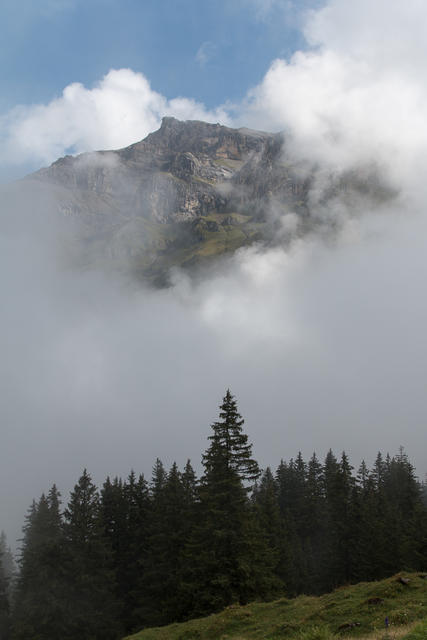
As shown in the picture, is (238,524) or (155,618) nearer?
(238,524)

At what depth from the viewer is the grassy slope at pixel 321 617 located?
58.9 ft

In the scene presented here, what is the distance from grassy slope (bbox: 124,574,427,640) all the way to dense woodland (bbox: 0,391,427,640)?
5.68 metres

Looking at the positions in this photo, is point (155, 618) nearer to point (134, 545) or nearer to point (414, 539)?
point (134, 545)

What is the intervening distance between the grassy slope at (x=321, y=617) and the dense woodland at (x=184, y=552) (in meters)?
5.68

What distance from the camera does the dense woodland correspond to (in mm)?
33062

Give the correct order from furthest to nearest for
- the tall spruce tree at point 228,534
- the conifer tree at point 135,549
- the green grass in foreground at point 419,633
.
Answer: the conifer tree at point 135,549
the tall spruce tree at point 228,534
the green grass in foreground at point 419,633

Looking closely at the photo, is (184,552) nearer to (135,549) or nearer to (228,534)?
(228,534)

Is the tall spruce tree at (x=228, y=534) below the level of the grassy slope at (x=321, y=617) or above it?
above

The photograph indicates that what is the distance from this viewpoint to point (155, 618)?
1518 inches

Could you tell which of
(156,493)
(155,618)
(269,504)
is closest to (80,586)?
(155,618)

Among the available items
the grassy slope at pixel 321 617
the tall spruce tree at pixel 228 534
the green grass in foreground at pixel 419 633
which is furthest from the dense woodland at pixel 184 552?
the green grass in foreground at pixel 419 633

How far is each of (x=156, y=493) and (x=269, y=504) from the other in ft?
49.9

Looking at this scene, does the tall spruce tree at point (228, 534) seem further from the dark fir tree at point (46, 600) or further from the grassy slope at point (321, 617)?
the dark fir tree at point (46, 600)

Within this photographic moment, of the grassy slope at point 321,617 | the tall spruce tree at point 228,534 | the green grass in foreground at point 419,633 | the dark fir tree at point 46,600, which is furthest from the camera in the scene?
the dark fir tree at point 46,600
